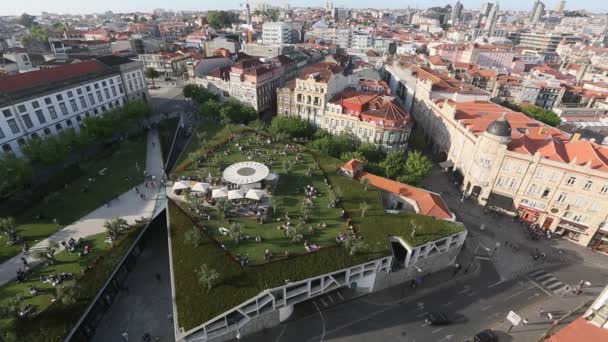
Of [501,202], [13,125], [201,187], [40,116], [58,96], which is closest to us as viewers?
[201,187]

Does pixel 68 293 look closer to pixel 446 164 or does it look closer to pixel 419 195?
pixel 419 195

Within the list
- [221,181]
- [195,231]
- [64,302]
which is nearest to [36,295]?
[64,302]

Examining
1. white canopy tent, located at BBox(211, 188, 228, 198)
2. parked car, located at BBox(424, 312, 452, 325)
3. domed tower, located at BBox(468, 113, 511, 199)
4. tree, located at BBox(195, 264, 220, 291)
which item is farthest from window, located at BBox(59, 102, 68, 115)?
domed tower, located at BBox(468, 113, 511, 199)

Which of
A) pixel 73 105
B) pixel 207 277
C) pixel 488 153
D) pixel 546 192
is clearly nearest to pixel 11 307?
pixel 207 277

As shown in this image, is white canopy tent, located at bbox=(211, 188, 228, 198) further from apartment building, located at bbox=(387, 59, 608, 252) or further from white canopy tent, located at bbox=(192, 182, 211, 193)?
apartment building, located at bbox=(387, 59, 608, 252)

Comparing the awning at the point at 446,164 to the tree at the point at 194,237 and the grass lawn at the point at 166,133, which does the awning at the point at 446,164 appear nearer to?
the tree at the point at 194,237

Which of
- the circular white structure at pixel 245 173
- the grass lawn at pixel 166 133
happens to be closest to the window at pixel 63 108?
the grass lawn at pixel 166 133
